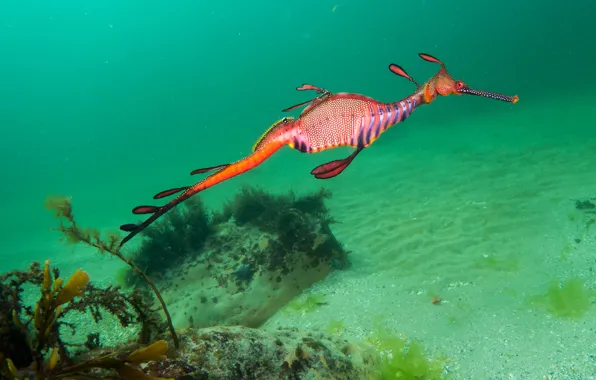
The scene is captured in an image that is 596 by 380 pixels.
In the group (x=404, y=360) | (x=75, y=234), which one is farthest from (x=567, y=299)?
(x=75, y=234)

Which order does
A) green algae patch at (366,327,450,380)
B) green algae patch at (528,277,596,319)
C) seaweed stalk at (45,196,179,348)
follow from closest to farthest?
seaweed stalk at (45,196,179,348) → green algae patch at (366,327,450,380) → green algae patch at (528,277,596,319)

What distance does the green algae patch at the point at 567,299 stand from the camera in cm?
356

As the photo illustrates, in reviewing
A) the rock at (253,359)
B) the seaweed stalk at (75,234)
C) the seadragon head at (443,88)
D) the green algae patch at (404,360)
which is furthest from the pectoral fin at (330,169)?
the green algae patch at (404,360)

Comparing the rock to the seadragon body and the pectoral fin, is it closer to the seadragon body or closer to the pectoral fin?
the seadragon body

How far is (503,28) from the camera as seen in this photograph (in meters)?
56.6

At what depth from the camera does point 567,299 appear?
377 centimetres

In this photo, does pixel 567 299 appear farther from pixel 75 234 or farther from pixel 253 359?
pixel 75 234

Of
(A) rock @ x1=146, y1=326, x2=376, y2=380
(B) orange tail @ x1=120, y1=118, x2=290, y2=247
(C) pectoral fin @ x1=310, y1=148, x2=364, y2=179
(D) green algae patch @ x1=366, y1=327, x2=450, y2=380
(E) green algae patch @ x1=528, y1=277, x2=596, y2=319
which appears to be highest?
(B) orange tail @ x1=120, y1=118, x2=290, y2=247

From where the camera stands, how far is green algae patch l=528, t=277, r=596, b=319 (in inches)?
140

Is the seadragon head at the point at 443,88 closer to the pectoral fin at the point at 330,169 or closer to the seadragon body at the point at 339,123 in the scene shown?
the seadragon body at the point at 339,123

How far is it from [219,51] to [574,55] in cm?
8109

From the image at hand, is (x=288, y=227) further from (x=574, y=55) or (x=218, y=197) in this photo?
(x=574, y=55)

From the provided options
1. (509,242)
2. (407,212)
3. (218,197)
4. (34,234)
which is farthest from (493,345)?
(34,234)

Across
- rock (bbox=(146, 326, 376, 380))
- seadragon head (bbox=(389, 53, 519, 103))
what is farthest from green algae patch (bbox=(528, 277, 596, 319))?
seadragon head (bbox=(389, 53, 519, 103))
